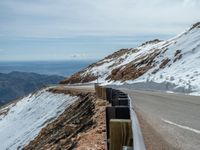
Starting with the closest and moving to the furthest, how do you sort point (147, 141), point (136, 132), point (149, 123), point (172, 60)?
point (136, 132) < point (147, 141) < point (149, 123) < point (172, 60)

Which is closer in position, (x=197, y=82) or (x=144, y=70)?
(x=197, y=82)

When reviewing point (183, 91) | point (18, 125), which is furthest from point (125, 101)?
point (18, 125)

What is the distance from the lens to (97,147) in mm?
10586

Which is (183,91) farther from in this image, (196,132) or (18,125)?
(196,132)

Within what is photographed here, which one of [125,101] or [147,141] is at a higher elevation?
[125,101]

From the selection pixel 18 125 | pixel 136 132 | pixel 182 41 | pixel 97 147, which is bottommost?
pixel 18 125

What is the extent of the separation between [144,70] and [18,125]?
2323 centimetres

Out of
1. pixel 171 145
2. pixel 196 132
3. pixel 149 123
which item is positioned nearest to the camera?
pixel 171 145

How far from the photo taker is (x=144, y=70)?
193ft

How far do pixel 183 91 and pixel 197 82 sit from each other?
5.52ft

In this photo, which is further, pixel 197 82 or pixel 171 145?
pixel 197 82

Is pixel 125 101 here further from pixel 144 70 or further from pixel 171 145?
pixel 144 70

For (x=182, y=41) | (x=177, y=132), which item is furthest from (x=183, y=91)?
(x=182, y=41)

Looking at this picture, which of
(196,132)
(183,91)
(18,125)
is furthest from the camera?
(18,125)
